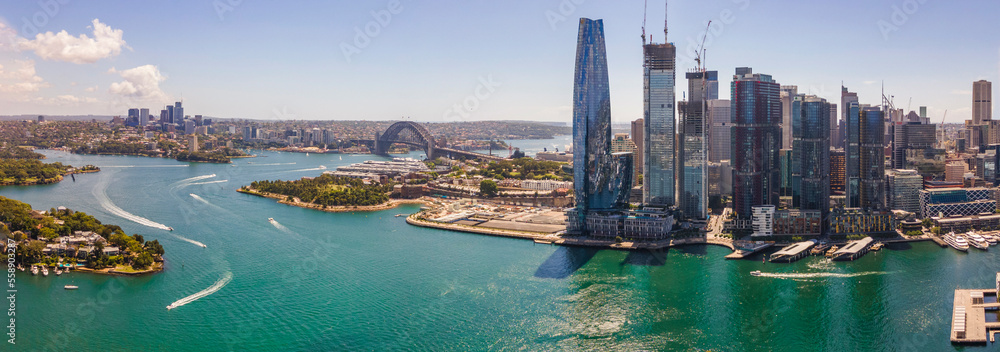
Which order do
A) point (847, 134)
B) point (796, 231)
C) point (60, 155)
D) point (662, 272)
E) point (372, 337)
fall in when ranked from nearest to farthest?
point (372, 337)
point (662, 272)
point (796, 231)
point (847, 134)
point (60, 155)

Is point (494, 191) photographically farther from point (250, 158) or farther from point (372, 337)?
point (250, 158)

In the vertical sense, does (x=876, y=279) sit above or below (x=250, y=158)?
below

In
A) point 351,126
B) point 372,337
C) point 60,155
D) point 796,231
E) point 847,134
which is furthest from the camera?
point 351,126

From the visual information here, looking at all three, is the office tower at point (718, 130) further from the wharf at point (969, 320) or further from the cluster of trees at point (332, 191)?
the wharf at point (969, 320)

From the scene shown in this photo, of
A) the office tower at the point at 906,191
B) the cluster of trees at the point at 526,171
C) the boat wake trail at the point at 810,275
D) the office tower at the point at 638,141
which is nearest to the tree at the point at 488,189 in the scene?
the cluster of trees at the point at 526,171

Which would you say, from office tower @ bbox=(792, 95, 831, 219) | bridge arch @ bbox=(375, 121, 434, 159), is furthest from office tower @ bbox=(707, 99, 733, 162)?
bridge arch @ bbox=(375, 121, 434, 159)

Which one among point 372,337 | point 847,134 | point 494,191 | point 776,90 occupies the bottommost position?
point 372,337

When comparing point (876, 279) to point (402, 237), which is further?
point (402, 237)

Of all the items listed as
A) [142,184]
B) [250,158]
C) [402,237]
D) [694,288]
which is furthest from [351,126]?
[694,288]
